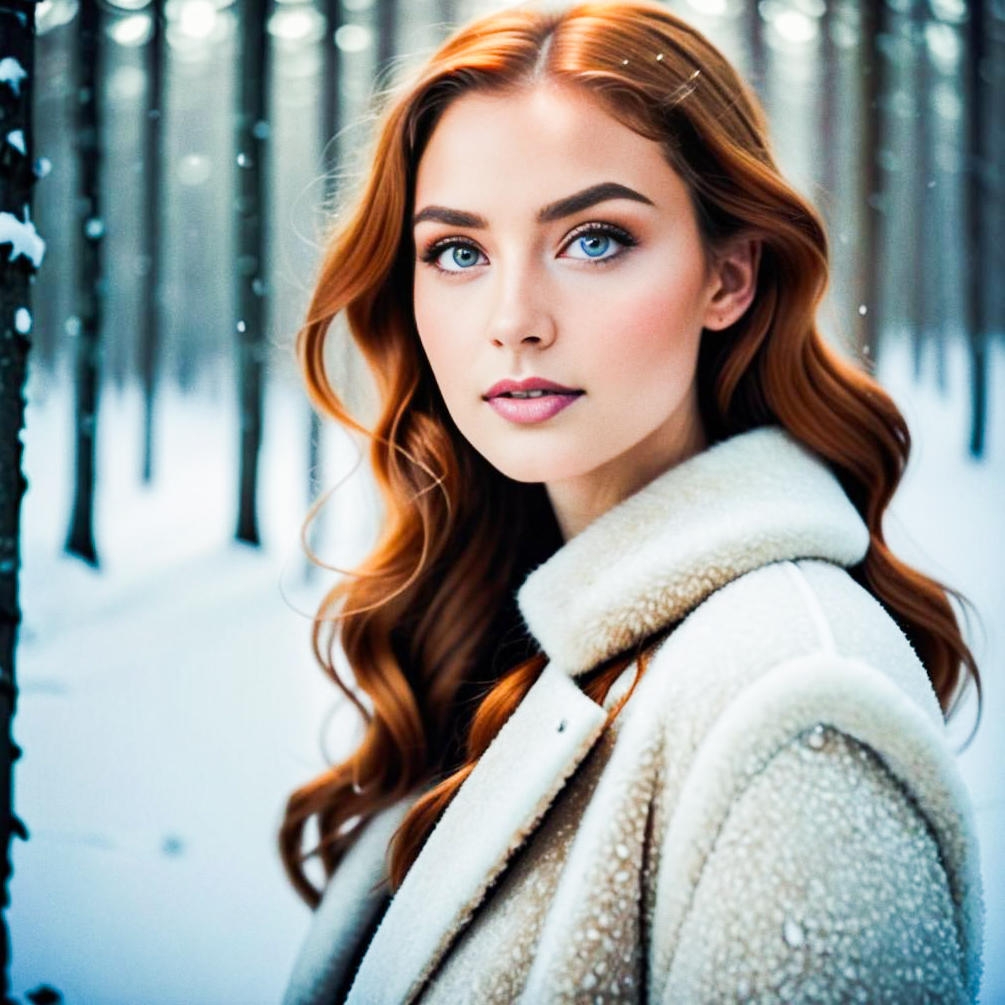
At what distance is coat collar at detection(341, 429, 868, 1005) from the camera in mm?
820

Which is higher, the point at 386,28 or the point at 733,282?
the point at 386,28

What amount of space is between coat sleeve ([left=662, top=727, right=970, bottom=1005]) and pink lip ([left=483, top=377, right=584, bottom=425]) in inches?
17.1

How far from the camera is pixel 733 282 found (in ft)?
3.31

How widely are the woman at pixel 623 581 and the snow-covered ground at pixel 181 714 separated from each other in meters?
0.37

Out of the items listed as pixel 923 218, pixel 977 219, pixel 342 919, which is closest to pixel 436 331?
pixel 342 919

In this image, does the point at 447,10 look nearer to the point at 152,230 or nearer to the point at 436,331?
the point at 152,230

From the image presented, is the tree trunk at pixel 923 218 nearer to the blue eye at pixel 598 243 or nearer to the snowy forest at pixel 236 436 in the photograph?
the snowy forest at pixel 236 436

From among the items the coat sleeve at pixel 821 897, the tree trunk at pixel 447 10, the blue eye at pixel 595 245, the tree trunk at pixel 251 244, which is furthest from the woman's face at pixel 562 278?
the tree trunk at pixel 251 244

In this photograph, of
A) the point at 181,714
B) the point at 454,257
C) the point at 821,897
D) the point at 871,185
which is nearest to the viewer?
the point at 821,897

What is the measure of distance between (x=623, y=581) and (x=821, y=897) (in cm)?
36

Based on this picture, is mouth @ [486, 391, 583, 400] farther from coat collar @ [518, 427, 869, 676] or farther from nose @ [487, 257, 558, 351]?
coat collar @ [518, 427, 869, 676]

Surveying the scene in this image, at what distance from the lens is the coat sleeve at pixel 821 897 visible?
60 centimetres

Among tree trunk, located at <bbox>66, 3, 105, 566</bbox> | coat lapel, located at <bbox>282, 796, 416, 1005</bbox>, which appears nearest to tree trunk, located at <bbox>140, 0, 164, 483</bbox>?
tree trunk, located at <bbox>66, 3, 105, 566</bbox>

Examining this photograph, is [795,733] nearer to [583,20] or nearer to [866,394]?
[866,394]
